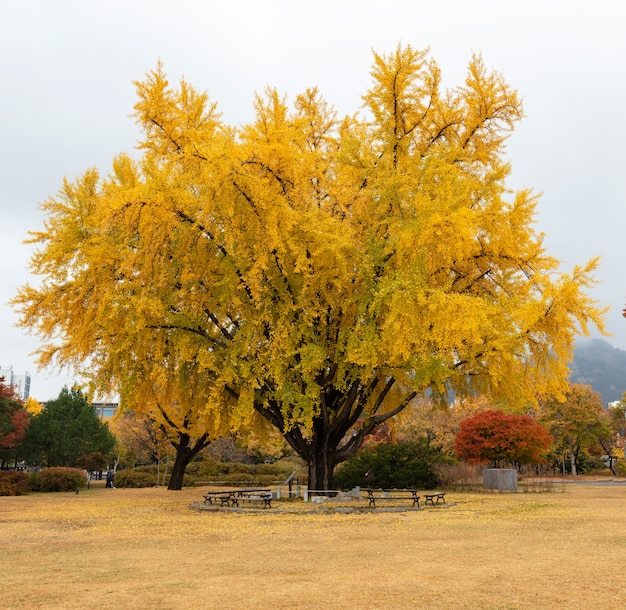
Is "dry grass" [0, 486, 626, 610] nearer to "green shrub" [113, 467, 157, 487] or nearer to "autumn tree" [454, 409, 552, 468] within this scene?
"autumn tree" [454, 409, 552, 468]

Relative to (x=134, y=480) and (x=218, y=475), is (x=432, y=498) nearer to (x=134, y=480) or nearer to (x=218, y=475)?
(x=218, y=475)

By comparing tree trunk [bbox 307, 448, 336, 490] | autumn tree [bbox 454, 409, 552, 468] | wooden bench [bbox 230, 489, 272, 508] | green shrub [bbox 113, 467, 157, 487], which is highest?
autumn tree [bbox 454, 409, 552, 468]

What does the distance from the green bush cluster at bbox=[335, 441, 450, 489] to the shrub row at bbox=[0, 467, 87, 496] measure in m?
14.0

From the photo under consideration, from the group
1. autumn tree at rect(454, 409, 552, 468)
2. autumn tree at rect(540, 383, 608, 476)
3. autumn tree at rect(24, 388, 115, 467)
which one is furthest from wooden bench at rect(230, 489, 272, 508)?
autumn tree at rect(540, 383, 608, 476)

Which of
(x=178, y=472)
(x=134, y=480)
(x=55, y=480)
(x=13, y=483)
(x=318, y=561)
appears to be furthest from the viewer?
(x=134, y=480)

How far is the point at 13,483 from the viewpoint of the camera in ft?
95.7

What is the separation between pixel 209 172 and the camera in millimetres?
16781

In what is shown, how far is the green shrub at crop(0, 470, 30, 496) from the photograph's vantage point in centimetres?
2883

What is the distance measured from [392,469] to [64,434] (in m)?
23.9

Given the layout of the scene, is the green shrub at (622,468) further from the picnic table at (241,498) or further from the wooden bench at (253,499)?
the wooden bench at (253,499)

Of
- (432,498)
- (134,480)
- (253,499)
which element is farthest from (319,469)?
(134,480)

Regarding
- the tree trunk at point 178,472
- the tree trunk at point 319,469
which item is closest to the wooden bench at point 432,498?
the tree trunk at point 319,469

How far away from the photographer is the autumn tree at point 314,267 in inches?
671

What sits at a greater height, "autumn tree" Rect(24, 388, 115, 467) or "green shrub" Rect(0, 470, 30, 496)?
"autumn tree" Rect(24, 388, 115, 467)
